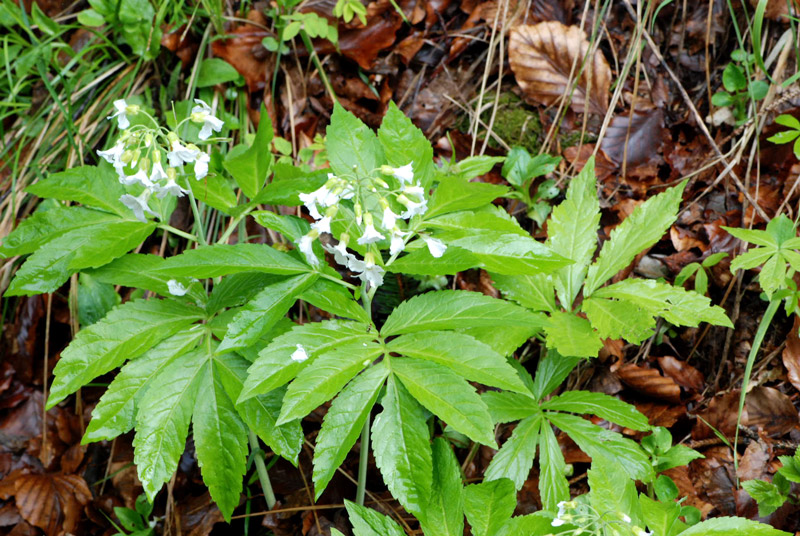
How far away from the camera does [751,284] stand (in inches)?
99.6

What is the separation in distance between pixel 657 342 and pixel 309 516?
5.40 feet

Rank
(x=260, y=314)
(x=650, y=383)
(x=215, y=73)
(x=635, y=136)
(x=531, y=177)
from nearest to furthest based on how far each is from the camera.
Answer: (x=260, y=314) → (x=650, y=383) → (x=531, y=177) → (x=635, y=136) → (x=215, y=73)

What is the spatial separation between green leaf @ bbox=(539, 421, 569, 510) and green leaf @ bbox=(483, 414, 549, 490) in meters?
0.04

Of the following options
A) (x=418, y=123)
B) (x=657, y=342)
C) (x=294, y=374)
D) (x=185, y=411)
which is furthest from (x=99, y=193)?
(x=657, y=342)

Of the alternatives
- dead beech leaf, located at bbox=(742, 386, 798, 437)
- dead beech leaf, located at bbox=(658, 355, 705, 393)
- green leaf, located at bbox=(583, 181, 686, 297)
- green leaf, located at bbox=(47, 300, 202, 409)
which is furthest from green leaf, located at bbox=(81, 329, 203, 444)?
Answer: dead beech leaf, located at bbox=(742, 386, 798, 437)

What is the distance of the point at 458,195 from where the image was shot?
1.92 metres

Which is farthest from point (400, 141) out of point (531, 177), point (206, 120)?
point (531, 177)

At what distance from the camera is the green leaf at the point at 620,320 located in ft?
6.26

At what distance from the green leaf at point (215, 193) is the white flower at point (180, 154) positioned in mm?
173

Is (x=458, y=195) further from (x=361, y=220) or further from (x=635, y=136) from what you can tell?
(x=635, y=136)

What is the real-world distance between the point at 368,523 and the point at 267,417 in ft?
1.44

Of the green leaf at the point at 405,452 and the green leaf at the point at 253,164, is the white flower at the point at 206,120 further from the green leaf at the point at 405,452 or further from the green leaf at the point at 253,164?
the green leaf at the point at 405,452

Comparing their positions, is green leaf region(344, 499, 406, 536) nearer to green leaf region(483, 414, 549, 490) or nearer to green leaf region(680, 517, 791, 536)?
green leaf region(483, 414, 549, 490)

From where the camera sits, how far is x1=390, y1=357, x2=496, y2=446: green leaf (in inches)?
59.7
